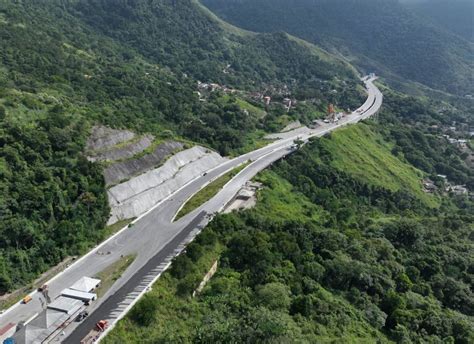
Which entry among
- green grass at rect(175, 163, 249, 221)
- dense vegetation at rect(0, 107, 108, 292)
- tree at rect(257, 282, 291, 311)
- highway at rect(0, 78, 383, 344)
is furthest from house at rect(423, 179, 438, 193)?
dense vegetation at rect(0, 107, 108, 292)

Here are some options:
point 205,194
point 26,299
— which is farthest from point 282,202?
point 26,299

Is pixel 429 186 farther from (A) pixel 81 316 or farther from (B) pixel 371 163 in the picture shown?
A: (A) pixel 81 316

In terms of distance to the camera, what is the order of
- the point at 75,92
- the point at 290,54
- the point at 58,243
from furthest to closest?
1. the point at 290,54
2. the point at 75,92
3. the point at 58,243

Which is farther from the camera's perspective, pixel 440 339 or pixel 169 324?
pixel 440 339

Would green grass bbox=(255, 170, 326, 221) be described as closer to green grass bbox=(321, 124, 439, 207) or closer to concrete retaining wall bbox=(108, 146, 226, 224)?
concrete retaining wall bbox=(108, 146, 226, 224)

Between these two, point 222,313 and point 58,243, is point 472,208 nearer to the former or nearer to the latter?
point 222,313

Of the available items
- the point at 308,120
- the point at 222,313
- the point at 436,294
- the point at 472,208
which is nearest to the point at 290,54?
the point at 308,120

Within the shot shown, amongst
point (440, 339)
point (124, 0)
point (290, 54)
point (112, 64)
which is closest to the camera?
point (440, 339)

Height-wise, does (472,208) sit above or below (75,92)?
below
